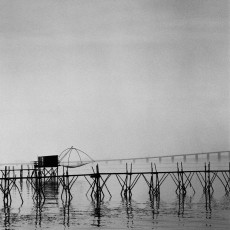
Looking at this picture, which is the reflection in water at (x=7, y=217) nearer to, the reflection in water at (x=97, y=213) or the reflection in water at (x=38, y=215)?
the reflection in water at (x=38, y=215)

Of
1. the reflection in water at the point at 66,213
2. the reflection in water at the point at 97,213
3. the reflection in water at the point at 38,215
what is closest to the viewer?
the reflection in water at the point at 97,213

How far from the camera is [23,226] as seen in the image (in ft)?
95.5

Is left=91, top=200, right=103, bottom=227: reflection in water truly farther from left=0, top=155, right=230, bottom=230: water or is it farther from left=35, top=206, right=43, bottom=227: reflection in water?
left=35, top=206, right=43, bottom=227: reflection in water

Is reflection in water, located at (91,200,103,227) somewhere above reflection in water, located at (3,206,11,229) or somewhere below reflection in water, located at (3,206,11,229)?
above

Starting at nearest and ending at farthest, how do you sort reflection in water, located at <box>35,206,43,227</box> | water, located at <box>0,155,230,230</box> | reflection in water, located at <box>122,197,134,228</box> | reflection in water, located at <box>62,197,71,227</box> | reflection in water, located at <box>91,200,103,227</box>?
water, located at <box>0,155,230,230</box>
reflection in water, located at <box>122,197,134,228</box>
reflection in water, located at <box>91,200,103,227</box>
reflection in water, located at <box>62,197,71,227</box>
reflection in water, located at <box>35,206,43,227</box>

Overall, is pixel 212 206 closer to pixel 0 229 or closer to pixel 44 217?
pixel 44 217

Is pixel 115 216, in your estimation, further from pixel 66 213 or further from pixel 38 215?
pixel 38 215

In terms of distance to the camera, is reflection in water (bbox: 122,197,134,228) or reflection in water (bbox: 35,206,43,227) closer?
reflection in water (bbox: 122,197,134,228)

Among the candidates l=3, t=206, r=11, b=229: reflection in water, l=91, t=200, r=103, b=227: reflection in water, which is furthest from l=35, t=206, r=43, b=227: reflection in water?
l=91, t=200, r=103, b=227: reflection in water

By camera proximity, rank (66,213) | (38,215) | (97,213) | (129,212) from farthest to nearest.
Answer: (129,212)
(66,213)
(97,213)
(38,215)

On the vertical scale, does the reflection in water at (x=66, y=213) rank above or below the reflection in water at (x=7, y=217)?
above

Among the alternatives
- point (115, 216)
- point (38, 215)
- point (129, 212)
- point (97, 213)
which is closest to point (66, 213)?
point (38, 215)

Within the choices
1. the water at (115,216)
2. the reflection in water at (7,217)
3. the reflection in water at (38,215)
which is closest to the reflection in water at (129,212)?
the water at (115,216)

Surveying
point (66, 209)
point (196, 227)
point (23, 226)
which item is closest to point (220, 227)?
point (196, 227)
